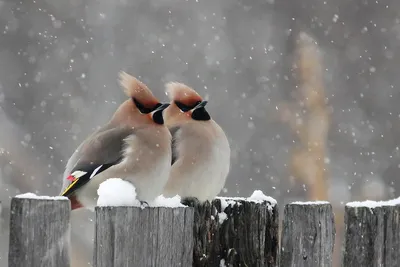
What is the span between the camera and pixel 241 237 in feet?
11.1

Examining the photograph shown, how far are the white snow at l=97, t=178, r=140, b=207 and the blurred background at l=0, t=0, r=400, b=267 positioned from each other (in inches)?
A: 352

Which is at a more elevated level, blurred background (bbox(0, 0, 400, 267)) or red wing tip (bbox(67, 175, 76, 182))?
blurred background (bbox(0, 0, 400, 267))

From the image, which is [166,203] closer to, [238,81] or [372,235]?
[372,235]

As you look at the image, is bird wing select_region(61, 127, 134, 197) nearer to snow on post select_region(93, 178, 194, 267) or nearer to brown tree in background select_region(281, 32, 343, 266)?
snow on post select_region(93, 178, 194, 267)

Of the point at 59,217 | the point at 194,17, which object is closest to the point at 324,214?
the point at 59,217

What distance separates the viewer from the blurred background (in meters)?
12.9

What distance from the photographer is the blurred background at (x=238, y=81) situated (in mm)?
12930

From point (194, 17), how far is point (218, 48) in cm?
100

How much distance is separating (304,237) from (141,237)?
1.81ft

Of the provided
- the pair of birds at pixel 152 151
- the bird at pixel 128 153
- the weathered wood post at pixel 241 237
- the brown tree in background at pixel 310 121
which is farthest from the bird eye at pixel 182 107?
the brown tree in background at pixel 310 121

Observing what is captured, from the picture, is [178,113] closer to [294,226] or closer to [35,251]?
[294,226]

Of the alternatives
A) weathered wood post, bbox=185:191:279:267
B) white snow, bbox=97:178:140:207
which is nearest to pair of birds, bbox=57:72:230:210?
weathered wood post, bbox=185:191:279:267

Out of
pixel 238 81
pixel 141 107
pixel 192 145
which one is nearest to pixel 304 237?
pixel 141 107

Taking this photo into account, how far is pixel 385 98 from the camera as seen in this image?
523 inches
